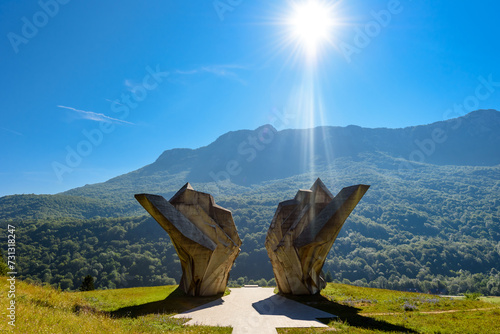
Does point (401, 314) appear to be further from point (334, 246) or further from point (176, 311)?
point (334, 246)

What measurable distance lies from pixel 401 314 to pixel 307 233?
7.40m

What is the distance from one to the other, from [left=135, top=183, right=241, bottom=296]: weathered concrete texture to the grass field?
5.71 ft

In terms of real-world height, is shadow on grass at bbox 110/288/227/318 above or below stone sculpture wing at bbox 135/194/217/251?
below

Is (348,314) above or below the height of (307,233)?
below

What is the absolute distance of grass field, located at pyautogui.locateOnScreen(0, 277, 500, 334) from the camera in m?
8.48

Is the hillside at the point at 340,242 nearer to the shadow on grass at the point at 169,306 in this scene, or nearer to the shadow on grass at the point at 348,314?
the shadow on grass at the point at 169,306

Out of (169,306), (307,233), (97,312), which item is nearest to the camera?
(97,312)

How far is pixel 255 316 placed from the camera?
49.0ft

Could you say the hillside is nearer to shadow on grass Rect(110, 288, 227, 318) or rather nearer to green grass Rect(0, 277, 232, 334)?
green grass Rect(0, 277, 232, 334)

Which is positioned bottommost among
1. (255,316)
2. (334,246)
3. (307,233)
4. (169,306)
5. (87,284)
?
(334,246)

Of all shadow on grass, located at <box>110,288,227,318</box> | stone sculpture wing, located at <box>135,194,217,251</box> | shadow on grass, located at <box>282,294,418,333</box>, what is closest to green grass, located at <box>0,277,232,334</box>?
shadow on grass, located at <box>110,288,227,318</box>

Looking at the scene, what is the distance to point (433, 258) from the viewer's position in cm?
8388

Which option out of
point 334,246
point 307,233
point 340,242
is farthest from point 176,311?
point 340,242

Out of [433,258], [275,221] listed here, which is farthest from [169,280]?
[433,258]
